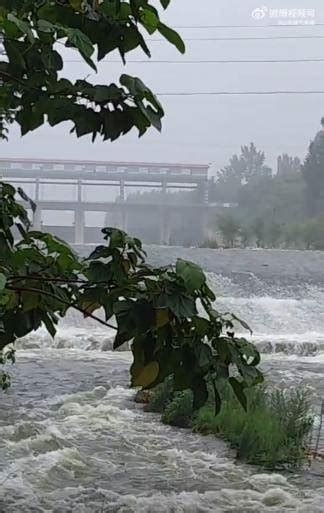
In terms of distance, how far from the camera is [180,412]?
285 centimetres

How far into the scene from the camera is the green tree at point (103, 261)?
696 millimetres

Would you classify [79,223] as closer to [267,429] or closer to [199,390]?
[267,429]

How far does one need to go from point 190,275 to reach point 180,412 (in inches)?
84.9

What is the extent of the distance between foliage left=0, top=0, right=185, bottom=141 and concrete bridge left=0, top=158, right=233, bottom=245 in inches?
195

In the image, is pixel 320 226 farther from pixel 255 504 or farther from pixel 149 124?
pixel 149 124

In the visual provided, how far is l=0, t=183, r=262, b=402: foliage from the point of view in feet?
2.59

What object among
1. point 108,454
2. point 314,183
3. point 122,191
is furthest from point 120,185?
point 108,454

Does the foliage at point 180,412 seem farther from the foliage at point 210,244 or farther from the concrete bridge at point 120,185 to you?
the foliage at point 210,244

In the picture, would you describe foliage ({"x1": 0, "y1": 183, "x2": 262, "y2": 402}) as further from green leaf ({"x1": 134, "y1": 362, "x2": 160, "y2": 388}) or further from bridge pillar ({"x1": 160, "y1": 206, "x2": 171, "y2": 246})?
bridge pillar ({"x1": 160, "y1": 206, "x2": 171, "y2": 246})

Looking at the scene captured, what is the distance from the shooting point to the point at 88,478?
2217mm

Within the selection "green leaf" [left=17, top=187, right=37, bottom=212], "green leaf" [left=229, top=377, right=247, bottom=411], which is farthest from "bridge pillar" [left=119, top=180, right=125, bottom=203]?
"green leaf" [left=229, top=377, right=247, bottom=411]

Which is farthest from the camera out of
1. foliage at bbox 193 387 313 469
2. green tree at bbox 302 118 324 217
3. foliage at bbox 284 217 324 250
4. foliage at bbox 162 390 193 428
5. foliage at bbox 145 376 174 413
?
foliage at bbox 284 217 324 250

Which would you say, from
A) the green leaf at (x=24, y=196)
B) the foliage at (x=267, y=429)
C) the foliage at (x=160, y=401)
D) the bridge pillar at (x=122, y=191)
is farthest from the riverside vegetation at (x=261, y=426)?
the bridge pillar at (x=122, y=191)

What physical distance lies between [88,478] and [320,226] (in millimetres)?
6154
